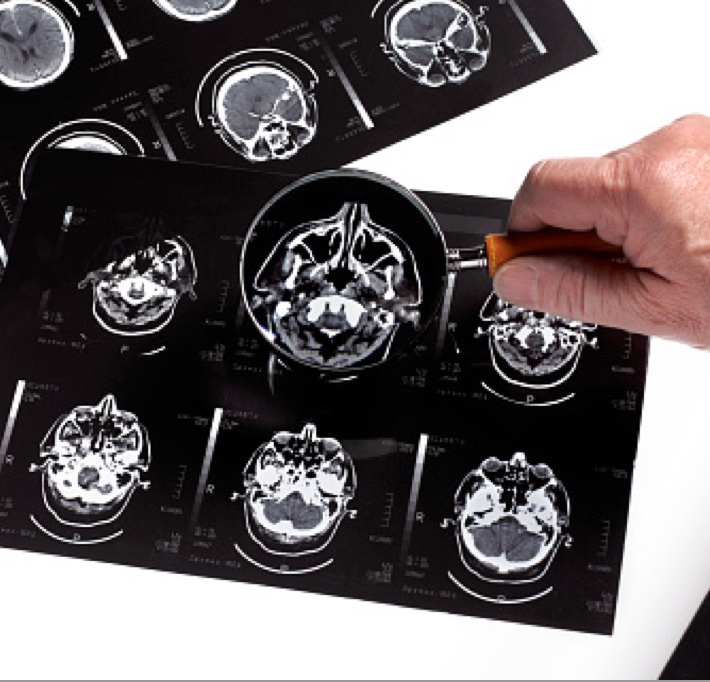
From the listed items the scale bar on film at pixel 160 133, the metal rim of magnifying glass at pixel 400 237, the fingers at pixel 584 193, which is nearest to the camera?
the fingers at pixel 584 193

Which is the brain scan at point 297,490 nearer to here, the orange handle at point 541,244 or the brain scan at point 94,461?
the brain scan at point 94,461

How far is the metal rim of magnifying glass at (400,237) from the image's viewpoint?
1028 mm

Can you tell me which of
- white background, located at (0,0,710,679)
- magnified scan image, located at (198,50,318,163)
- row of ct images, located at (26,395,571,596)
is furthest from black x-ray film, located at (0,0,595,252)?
A: white background, located at (0,0,710,679)

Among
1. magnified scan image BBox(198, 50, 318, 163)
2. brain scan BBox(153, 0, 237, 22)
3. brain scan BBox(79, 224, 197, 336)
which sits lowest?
brain scan BBox(79, 224, 197, 336)

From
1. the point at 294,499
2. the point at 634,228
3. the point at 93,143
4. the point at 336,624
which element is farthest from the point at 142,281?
the point at 634,228

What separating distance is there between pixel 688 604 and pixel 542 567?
14 cm

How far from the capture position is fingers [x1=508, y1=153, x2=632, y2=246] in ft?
2.95

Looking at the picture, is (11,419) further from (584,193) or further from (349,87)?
(584,193)

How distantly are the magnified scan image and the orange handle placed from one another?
0.30m

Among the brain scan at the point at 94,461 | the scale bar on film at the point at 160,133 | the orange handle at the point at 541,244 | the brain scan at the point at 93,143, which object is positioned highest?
the scale bar on film at the point at 160,133

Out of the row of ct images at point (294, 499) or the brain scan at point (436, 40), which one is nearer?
the row of ct images at point (294, 499)

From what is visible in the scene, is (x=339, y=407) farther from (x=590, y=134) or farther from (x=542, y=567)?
(x=590, y=134)

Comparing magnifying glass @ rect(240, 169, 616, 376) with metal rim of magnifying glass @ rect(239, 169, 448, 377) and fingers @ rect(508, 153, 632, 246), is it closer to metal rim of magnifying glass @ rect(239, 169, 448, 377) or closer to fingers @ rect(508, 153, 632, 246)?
metal rim of magnifying glass @ rect(239, 169, 448, 377)

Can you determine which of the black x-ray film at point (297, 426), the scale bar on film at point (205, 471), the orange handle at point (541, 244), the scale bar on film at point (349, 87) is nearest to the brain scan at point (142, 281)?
the black x-ray film at point (297, 426)
